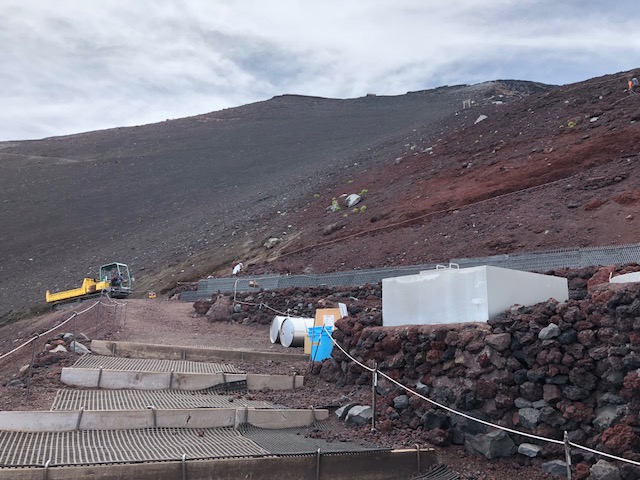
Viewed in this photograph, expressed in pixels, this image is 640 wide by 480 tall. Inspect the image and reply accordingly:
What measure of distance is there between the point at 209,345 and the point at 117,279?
12274mm

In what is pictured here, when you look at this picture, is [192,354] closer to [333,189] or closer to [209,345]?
[209,345]

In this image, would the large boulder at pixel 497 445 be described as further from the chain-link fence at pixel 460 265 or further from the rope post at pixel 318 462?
the chain-link fence at pixel 460 265

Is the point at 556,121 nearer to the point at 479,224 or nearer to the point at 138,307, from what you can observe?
the point at 479,224

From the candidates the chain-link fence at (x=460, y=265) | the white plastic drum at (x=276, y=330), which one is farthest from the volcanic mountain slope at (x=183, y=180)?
the white plastic drum at (x=276, y=330)

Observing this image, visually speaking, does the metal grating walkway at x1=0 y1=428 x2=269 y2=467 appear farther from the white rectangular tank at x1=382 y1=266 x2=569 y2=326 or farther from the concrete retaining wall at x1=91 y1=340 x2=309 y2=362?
the concrete retaining wall at x1=91 y1=340 x2=309 y2=362

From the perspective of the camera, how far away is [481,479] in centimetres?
568

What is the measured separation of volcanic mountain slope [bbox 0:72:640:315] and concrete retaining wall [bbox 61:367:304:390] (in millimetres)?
7463

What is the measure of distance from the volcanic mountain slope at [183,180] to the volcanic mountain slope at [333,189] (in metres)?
0.18

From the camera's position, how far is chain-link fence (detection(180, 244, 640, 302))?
9.95 m

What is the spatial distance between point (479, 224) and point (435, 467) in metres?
10.7

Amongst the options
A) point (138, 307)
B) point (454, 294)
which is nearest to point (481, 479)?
point (454, 294)

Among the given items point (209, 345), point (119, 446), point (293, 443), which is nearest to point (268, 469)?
point (293, 443)

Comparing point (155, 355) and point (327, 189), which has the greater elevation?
point (327, 189)

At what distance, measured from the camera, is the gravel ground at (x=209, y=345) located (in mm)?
6030
